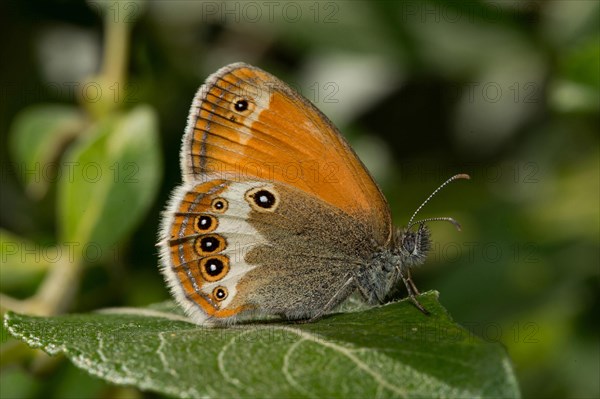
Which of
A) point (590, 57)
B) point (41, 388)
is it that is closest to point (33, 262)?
point (41, 388)

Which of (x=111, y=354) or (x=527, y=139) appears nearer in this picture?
(x=111, y=354)

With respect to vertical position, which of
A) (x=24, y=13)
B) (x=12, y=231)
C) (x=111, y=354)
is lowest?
(x=12, y=231)

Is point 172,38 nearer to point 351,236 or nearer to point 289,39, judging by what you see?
point 289,39

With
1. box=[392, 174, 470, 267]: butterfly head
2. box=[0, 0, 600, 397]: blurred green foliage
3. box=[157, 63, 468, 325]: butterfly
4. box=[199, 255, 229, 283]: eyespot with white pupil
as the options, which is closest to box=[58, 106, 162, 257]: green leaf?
box=[0, 0, 600, 397]: blurred green foliage

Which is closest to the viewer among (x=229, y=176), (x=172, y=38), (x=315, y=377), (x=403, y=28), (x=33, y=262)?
(x=315, y=377)

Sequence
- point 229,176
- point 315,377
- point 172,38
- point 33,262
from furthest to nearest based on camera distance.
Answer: point 172,38, point 33,262, point 229,176, point 315,377

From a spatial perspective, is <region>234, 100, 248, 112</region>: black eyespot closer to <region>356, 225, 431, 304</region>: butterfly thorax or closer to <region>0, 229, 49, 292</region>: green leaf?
<region>356, 225, 431, 304</region>: butterfly thorax

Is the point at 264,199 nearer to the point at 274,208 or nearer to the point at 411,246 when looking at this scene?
the point at 274,208
